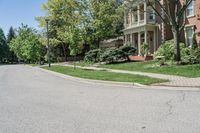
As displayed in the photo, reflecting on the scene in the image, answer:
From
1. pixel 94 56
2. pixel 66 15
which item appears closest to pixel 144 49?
pixel 94 56

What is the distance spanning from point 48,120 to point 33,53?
193 ft

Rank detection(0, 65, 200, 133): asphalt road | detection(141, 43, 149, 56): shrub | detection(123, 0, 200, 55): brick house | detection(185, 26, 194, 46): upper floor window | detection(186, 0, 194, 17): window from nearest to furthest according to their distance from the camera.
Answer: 1. detection(0, 65, 200, 133): asphalt road
2. detection(123, 0, 200, 55): brick house
3. detection(185, 26, 194, 46): upper floor window
4. detection(186, 0, 194, 17): window
5. detection(141, 43, 149, 56): shrub

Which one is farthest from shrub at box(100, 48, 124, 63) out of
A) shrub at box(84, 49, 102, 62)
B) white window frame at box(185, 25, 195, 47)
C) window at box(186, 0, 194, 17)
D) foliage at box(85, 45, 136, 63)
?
window at box(186, 0, 194, 17)

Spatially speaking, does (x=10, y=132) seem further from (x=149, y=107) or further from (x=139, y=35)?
(x=139, y=35)

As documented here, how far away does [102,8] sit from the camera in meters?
43.2

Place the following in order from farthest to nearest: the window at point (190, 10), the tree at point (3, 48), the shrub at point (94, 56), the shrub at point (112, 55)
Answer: the tree at point (3, 48) → the shrub at point (94, 56) → the shrub at point (112, 55) → the window at point (190, 10)

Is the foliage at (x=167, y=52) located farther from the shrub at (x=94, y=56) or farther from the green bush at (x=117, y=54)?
the shrub at (x=94, y=56)

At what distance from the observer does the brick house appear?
30636 mm

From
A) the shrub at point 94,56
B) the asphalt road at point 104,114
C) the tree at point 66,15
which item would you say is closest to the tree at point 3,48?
the tree at point 66,15

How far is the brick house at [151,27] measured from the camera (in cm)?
3064

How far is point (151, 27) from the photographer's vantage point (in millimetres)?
36469

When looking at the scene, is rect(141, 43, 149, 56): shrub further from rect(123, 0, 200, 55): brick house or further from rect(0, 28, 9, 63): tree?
rect(0, 28, 9, 63): tree

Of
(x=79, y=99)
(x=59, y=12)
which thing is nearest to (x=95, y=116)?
(x=79, y=99)

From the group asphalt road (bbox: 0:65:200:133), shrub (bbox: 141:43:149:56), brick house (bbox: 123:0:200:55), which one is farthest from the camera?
shrub (bbox: 141:43:149:56)
